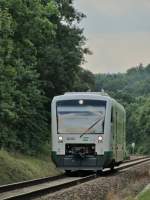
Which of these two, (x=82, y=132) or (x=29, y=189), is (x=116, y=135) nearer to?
(x=82, y=132)

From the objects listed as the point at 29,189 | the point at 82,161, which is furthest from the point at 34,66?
the point at 29,189

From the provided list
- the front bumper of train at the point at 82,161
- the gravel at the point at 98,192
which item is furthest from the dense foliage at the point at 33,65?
the gravel at the point at 98,192

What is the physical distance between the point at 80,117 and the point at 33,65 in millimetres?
9947

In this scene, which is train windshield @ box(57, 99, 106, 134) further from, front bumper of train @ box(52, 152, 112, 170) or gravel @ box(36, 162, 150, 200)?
gravel @ box(36, 162, 150, 200)

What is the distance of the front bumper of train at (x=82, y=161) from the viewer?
95.2 ft

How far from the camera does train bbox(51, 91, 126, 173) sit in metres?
29.1

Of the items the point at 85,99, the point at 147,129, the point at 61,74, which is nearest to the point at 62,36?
the point at 61,74

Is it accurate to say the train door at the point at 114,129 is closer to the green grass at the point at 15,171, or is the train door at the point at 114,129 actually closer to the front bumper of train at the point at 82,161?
the front bumper of train at the point at 82,161

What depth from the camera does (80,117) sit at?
2945 cm

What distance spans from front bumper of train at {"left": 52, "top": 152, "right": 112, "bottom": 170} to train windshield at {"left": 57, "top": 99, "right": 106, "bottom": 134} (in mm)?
1089

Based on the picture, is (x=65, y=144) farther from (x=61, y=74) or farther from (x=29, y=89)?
(x=61, y=74)

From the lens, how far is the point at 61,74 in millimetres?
51688

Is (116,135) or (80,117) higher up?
(80,117)

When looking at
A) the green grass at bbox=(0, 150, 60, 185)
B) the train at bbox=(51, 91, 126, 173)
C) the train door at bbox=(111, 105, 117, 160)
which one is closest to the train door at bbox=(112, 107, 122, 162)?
the train door at bbox=(111, 105, 117, 160)
